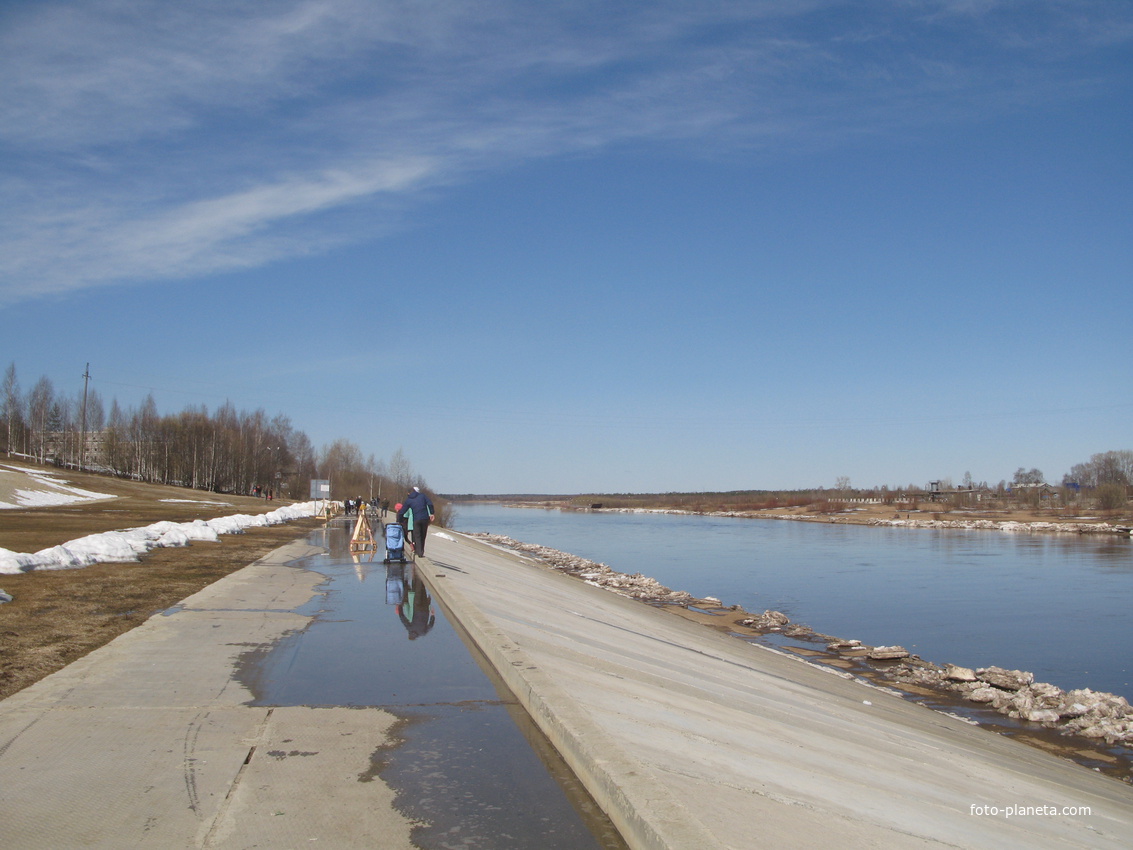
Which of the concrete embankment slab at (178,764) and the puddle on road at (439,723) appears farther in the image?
the puddle on road at (439,723)

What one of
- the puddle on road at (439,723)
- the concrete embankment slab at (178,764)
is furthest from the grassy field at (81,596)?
the puddle on road at (439,723)

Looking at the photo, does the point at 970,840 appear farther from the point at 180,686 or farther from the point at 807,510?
the point at 807,510

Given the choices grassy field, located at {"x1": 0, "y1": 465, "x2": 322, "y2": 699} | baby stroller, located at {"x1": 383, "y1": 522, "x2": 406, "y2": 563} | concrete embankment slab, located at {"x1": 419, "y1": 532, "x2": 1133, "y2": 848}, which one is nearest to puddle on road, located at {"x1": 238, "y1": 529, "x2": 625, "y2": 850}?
concrete embankment slab, located at {"x1": 419, "y1": 532, "x2": 1133, "y2": 848}

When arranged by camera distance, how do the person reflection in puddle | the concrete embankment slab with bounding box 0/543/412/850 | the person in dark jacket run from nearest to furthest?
the concrete embankment slab with bounding box 0/543/412/850, the person reflection in puddle, the person in dark jacket

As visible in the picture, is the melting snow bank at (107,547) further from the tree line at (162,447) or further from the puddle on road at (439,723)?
the tree line at (162,447)

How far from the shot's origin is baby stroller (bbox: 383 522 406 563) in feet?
59.0

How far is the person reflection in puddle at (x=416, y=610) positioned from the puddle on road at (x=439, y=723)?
3 centimetres

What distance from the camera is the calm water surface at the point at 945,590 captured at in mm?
19266

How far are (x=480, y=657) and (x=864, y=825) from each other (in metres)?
4.27

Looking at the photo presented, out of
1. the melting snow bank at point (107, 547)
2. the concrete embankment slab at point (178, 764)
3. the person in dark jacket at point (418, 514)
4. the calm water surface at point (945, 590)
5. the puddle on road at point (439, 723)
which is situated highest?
the person in dark jacket at point (418, 514)

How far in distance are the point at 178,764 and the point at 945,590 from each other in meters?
30.0

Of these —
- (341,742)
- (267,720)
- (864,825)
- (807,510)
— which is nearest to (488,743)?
(341,742)

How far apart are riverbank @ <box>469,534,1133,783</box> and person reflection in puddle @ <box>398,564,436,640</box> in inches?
335

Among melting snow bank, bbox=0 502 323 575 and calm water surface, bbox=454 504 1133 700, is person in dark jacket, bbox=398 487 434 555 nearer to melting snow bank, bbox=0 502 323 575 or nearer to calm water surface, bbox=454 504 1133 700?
melting snow bank, bbox=0 502 323 575
